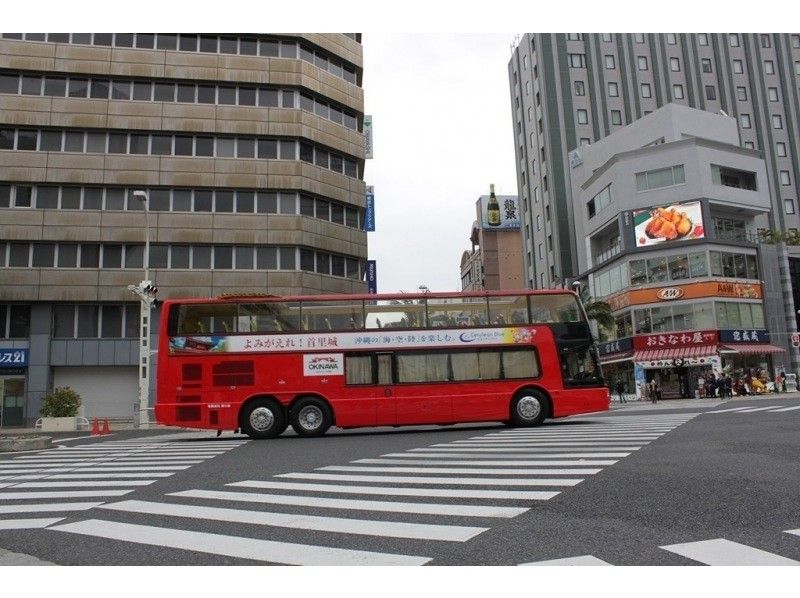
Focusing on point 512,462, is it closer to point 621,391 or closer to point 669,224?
point 621,391

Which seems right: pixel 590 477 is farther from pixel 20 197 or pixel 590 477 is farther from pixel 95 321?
pixel 20 197

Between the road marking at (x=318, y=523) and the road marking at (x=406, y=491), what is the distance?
1378mm

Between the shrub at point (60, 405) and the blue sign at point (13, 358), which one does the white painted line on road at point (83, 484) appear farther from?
the blue sign at point (13, 358)

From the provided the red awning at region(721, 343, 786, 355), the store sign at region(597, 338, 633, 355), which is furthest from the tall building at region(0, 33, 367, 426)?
the red awning at region(721, 343, 786, 355)

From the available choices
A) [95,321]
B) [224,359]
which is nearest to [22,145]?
[95,321]

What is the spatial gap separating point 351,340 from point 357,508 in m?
10.8

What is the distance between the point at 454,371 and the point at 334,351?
10.5 feet

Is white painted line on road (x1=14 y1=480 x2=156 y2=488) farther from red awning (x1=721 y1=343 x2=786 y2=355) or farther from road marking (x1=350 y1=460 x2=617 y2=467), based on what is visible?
red awning (x1=721 y1=343 x2=786 y2=355)

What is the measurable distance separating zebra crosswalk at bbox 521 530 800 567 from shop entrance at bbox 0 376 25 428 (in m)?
35.7

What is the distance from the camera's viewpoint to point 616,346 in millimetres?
48938

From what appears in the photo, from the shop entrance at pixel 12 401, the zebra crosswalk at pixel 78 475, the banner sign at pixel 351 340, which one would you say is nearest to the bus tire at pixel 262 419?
the zebra crosswalk at pixel 78 475

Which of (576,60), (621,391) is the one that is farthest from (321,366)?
(576,60)

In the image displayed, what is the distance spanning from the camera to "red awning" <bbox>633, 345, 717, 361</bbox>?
42.2 meters

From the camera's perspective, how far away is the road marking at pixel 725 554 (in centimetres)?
427
